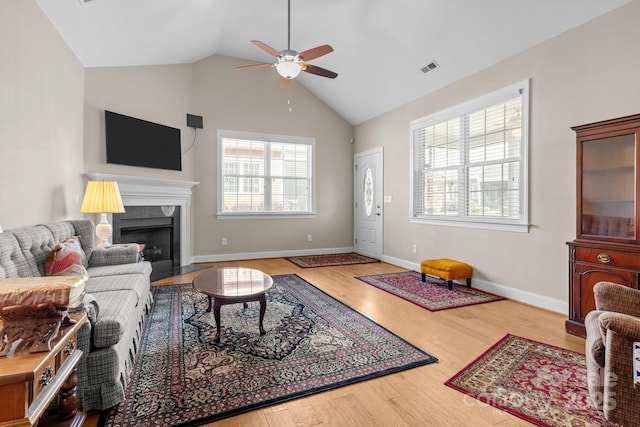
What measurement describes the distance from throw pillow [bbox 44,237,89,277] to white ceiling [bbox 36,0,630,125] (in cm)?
210

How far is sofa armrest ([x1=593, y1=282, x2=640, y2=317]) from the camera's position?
5.99ft

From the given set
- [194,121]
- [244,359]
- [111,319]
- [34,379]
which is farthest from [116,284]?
[194,121]

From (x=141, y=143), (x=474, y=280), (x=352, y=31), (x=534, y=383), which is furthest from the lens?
(x=141, y=143)

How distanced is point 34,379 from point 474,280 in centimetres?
439

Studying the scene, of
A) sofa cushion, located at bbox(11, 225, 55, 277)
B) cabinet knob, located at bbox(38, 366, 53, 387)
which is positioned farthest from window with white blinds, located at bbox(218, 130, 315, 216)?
cabinet knob, located at bbox(38, 366, 53, 387)

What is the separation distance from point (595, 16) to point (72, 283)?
4447 millimetres

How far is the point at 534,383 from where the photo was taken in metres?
2.00

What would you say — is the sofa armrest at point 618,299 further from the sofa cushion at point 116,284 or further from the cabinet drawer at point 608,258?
the sofa cushion at point 116,284

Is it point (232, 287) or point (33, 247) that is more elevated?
point (33, 247)

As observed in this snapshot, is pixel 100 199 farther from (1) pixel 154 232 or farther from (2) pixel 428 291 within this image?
(2) pixel 428 291

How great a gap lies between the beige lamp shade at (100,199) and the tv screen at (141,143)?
90 centimetres

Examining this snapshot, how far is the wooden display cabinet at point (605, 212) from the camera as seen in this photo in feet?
8.01

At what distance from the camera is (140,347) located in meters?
2.45

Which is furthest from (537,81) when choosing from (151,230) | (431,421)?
(151,230)
